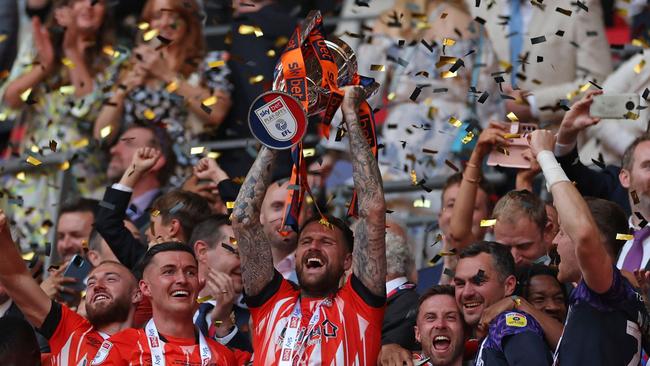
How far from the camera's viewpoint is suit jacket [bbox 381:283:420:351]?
919cm

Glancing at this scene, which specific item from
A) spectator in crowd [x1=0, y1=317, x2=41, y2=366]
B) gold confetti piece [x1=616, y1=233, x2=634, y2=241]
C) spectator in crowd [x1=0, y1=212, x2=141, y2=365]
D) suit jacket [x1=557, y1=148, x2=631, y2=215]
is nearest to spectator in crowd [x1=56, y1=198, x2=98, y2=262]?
spectator in crowd [x1=0, y1=212, x2=141, y2=365]

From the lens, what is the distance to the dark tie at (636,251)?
898 centimetres

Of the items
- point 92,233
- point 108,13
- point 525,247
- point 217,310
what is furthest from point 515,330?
point 108,13

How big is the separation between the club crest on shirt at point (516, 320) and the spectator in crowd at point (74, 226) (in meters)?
4.09

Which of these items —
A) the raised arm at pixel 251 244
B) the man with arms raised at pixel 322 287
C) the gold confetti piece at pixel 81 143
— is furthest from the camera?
the gold confetti piece at pixel 81 143

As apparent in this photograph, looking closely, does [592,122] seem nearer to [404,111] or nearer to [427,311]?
[427,311]

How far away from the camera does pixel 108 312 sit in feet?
30.5

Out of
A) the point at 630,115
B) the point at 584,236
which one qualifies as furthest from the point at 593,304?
the point at 630,115

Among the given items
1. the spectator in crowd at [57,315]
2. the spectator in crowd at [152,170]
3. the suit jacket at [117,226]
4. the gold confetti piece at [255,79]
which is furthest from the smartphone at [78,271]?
Answer: the gold confetti piece at [255,79]

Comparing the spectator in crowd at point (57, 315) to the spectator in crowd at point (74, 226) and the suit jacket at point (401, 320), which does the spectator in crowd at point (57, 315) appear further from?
the spectator in crowd at point (74, 226)

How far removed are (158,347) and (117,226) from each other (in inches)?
71.0

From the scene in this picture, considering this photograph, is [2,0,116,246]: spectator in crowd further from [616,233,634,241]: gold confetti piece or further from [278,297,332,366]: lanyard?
[616,233,634,241]: gold confetti piece

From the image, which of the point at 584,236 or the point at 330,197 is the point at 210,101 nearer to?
the point at 330,197

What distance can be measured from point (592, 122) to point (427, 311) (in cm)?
169
